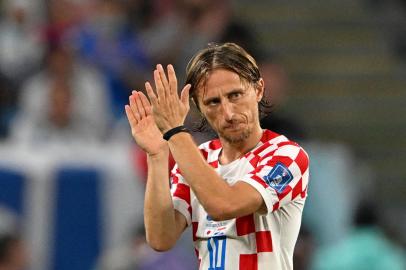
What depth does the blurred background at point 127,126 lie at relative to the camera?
9.69m

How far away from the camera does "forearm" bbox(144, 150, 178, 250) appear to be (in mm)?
4996

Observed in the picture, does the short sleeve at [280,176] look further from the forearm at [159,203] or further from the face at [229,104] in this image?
the forearm at [159,203]

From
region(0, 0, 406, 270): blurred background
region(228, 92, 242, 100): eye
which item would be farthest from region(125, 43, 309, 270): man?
region(0, 0, 406, 270): blurred background

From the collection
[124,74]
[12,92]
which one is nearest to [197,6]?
[124,74]

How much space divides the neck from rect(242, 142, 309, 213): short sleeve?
11 centimetres

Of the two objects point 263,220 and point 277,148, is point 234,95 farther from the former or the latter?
point 263,220

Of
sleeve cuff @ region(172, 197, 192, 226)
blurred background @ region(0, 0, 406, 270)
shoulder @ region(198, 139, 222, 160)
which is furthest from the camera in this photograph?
blurred background @ region(0, 0, 406, 270)

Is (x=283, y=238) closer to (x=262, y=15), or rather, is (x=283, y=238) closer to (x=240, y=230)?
(x=240, y=230)

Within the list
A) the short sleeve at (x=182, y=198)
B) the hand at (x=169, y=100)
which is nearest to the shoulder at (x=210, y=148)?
the short sleeve at (x=182, y=198)

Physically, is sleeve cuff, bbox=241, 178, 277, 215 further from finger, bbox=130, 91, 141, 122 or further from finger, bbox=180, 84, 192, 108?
finger, bbox=130, 91, 141, 122

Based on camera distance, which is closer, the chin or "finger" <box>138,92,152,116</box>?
the chin

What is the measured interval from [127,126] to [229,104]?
5669mm

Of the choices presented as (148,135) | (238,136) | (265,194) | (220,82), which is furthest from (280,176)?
(148,135)

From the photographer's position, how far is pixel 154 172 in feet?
16.4
